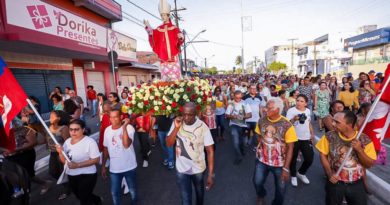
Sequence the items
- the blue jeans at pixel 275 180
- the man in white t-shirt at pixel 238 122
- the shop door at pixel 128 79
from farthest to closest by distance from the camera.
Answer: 1. the shop door at pixel 128 79
2. the man in white t-shirt at pixel 238 122
3. the blue jeans at pixel 275 180

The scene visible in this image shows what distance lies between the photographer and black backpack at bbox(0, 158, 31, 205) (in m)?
2.49

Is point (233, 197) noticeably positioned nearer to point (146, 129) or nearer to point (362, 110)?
point (146, 129)

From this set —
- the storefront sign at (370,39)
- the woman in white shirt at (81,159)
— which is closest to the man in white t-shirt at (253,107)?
the woman in white shirt at (81,159)

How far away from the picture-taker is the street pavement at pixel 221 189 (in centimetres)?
369

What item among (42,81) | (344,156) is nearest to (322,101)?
(344,156)

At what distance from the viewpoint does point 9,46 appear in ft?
25.0

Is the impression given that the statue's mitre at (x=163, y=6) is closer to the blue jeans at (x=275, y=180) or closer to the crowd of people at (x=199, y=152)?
the crowd of people at (x=199, y=152)

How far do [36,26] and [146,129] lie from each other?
601 cm

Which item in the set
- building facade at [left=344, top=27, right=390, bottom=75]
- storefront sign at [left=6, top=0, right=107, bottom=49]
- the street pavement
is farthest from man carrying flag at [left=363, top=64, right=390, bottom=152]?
building facade at [left=344, top=27, right=390, bottom=75]

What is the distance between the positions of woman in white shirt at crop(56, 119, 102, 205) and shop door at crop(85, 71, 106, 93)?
11.8m

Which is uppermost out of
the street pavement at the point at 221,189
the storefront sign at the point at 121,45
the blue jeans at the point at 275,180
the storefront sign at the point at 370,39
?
the storefront sign at the point at 370,39

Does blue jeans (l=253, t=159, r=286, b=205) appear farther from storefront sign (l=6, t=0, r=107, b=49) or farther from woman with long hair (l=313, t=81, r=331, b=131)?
storefront sign (l=6, t=0, r=107, b=49)

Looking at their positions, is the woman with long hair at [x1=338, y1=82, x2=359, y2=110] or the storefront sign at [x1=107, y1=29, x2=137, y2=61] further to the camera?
the storefront sign at [x1=107, y1=29, x2=137, y2=61]

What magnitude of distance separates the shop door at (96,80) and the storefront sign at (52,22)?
329 cm
